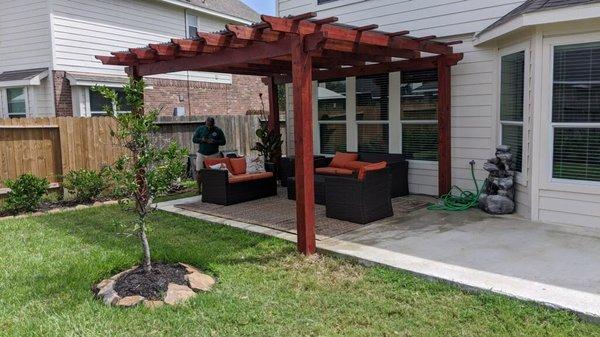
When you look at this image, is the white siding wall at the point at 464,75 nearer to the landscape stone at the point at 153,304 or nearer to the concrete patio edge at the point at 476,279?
the concrete patio edge at the point at 476,279

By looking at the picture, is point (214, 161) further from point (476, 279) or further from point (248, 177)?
point (476, 279)

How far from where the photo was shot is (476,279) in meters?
4.19

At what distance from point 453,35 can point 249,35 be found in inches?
161

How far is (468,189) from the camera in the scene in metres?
7.83

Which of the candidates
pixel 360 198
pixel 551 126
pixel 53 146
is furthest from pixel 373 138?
pixel 53 146

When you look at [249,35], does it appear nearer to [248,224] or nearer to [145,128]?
[145,128]

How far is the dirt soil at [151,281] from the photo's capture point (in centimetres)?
412

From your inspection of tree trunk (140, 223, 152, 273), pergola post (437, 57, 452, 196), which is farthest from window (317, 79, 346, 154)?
tree trunk (140, 223, 152, 273)

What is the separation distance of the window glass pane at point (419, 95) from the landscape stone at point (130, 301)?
19.4 ft

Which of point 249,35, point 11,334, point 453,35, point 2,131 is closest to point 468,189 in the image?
point 453,35

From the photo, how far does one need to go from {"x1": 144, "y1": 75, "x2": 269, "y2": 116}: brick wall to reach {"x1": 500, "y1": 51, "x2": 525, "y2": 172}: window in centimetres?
1023

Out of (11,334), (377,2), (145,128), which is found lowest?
(11,334)

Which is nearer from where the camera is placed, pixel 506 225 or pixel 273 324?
pixel 273 324

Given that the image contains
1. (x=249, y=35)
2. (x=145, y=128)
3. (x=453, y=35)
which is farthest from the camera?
(x=453, y=35)
